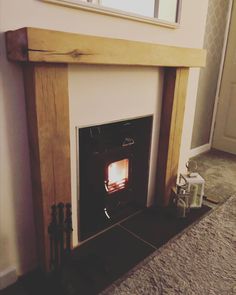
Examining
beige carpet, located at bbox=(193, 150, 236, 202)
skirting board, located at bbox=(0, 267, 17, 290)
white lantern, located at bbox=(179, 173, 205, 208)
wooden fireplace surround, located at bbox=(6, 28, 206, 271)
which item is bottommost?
beige carpet, located at bbox=(193, 150, 236, 202)

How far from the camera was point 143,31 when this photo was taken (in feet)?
5.01

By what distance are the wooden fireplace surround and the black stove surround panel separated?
0.69 ft

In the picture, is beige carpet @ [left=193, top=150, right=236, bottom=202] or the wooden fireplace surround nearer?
the wooden fireplace surround

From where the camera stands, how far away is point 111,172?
5.66 feet

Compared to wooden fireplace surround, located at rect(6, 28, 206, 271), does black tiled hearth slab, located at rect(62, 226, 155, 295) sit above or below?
below

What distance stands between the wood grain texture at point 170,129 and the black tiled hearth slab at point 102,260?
0.50 m

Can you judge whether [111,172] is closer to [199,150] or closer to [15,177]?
[15,177]

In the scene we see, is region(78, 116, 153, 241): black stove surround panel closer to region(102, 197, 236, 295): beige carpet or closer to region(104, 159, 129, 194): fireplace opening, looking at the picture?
region(104, 159, 129, 194): fireplace opening

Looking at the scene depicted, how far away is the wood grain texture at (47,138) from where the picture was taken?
1104 millimetres

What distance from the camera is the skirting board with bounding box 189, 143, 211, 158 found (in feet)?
10.6

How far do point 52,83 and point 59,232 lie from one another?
685 millimetres

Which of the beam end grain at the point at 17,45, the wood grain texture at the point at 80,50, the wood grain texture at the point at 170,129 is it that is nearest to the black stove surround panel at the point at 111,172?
the wood grain texture at the point at 170,129

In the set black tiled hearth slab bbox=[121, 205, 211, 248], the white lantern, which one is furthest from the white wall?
the white lantern

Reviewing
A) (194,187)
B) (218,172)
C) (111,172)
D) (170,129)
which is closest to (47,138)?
(111,172)
